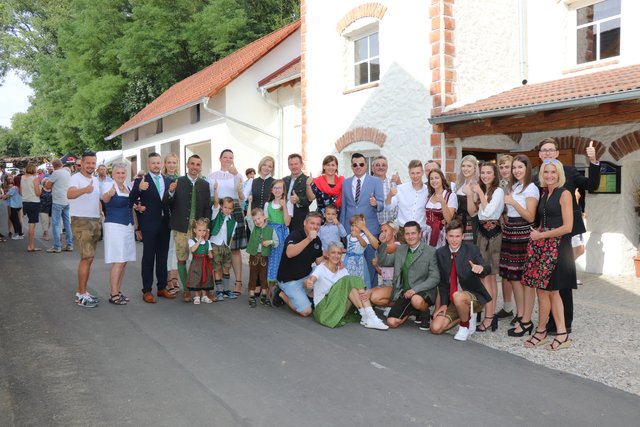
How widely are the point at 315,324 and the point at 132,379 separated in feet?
7.57

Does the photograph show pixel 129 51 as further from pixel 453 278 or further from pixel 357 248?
pixel 453 278

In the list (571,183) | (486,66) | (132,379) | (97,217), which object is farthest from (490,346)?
(486,66)

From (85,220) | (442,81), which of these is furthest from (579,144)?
(85,220)

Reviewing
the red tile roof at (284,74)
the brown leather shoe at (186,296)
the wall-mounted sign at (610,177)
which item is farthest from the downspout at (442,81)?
the red tile roof at (284,74)

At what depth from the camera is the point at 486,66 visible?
1051 centimetres

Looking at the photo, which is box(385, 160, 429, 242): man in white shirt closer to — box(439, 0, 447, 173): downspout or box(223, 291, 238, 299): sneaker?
box(223, 291, 238, 299): sneaker

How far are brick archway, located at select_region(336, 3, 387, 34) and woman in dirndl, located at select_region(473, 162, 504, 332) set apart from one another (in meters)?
6.30

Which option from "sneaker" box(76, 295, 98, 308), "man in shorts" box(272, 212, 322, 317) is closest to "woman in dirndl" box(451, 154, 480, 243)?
"man in shorts" box(272, 212, 322, 317)

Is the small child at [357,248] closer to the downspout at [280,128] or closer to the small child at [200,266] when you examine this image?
the small child at [200,266]

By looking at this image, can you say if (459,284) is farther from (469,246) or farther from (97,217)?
(97,217)

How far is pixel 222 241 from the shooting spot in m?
7.33

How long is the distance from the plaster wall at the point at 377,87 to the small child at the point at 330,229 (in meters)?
3.92

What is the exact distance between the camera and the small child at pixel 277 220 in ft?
23.1

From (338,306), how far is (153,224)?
2725 millimetres
